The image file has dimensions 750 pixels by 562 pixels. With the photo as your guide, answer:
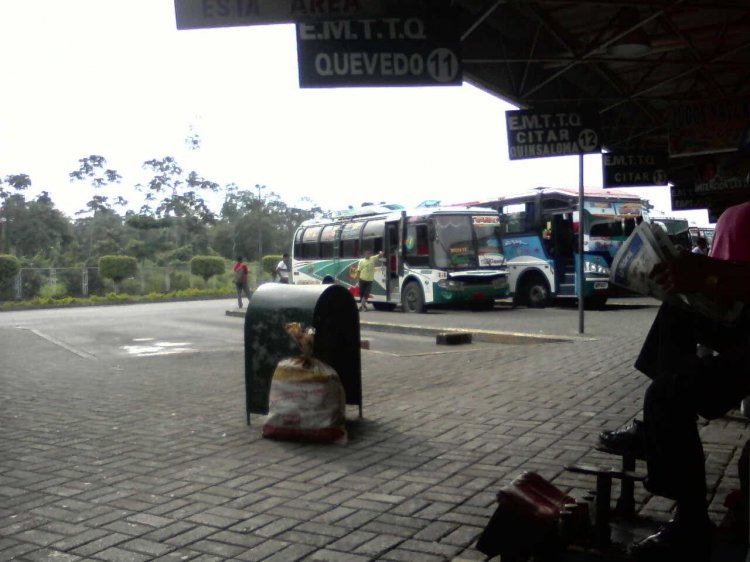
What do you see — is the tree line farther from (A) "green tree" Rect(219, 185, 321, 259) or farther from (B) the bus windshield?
(B) the bus windshield

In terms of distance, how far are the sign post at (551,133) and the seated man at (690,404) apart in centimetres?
817

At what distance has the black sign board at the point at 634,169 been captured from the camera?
1468 centimetres

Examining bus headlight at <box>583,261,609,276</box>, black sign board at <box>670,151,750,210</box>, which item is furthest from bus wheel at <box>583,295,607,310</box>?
black sign board at <box>670,151,750,210</box>

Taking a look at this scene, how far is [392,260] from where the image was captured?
77.6ft

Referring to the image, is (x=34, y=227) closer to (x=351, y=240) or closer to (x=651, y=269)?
(x=351, y=240)

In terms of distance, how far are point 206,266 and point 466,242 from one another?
83.3 feet

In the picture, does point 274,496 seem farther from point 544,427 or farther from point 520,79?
point 520,79

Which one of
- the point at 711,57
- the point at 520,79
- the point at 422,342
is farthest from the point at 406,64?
the point at 422,342

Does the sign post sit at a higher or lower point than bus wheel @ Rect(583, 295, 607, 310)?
higher

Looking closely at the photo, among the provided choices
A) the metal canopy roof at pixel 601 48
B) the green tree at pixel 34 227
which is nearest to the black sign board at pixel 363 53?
the metal canopy roof at pixel 601 48

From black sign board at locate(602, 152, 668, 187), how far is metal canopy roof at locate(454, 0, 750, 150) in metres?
1.55

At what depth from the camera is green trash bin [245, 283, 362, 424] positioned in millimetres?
6141

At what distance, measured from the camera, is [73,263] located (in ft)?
141

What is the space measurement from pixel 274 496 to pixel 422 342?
9876 mm
